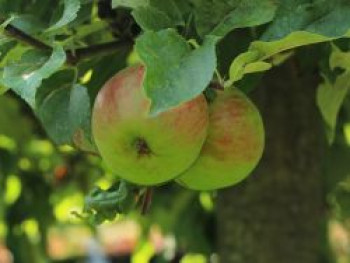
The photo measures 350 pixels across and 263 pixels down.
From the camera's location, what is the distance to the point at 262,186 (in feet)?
4.35

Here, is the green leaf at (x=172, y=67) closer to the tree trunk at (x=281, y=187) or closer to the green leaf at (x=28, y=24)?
the green leaf at (x=28, y=24)

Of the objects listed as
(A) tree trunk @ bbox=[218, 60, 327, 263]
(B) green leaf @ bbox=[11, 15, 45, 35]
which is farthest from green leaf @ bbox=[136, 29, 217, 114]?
(A) tree trunk @ bbox=[218, 60, 327, 263]

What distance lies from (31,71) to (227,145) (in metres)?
0.17

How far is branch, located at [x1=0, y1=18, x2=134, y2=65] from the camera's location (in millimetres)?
731

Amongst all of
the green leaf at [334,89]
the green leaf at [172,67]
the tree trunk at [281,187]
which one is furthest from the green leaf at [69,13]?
the tree trunk at [281,187]

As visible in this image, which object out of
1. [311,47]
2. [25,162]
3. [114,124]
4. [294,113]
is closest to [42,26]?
[114,124]

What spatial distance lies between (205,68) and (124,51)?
0.34m

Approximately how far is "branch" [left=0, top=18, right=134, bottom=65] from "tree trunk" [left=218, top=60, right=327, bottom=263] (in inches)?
18.5

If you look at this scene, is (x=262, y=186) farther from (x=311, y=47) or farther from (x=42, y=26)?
(x=42, y=26)

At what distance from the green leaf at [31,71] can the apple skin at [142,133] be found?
5 centimetres

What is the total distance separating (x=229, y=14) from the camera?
0.68m

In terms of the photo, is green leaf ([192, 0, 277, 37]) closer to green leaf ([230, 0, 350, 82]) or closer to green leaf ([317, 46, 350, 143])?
green leaf ([230, 0, 350, 82])

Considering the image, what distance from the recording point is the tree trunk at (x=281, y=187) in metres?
1.31

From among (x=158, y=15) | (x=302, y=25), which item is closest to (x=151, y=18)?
(x=158, y=15)
